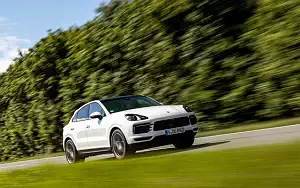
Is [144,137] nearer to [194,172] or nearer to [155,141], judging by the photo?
[155,141]

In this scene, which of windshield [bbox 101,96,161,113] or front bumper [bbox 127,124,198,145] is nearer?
front bumper [bbox 127,124,198,145]

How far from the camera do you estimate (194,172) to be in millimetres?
4836

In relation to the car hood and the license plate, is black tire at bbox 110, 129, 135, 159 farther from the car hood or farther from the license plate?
the license plate

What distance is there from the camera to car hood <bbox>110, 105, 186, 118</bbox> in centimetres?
1320

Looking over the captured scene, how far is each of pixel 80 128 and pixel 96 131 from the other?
3.36 feet

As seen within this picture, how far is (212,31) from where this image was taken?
1544cm

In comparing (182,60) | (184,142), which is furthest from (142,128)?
(182,60)

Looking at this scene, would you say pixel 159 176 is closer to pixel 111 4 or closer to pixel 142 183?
pixel 142 183

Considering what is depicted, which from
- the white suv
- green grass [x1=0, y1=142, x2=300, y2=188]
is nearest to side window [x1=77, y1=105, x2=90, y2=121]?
the white suv

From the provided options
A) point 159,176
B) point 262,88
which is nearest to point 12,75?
point 262,88

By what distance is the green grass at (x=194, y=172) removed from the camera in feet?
13.6

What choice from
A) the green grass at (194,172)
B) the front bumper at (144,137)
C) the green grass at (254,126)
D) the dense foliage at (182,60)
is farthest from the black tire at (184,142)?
the green grass at (194,172)

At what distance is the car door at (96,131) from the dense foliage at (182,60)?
9.31 ft

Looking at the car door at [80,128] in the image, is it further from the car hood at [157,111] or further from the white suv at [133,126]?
the car hood at [157,111]
